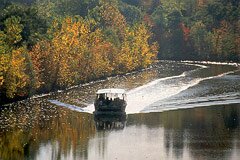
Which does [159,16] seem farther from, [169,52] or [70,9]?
[70,9]

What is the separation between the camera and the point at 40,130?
62.9 meters

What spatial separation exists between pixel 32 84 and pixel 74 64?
52.2ft

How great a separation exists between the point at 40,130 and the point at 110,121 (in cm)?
948

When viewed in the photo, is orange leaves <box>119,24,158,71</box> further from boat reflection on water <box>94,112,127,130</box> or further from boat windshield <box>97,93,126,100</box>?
boat reflection on water <box>94,112,127,130</box>

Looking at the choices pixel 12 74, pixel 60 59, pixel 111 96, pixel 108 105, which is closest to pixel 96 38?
pixel 60 59

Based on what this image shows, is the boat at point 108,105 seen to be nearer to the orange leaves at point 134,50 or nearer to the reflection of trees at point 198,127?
the reflection of trees at point 198,127

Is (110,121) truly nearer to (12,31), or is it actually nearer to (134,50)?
(12,31)

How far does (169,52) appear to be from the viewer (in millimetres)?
176750

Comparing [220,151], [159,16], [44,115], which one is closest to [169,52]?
[159,16]

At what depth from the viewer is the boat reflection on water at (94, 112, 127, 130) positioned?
66125 millimetres

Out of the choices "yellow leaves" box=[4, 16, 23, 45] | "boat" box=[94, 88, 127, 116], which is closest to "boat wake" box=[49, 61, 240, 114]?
"boat" box=[94, 88, 127, 116]

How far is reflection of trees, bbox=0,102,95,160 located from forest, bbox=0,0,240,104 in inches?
266

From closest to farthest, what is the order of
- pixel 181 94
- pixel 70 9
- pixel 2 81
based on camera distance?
1. pixel 2 81
2. pixel 181 94
3. pixel 70 9

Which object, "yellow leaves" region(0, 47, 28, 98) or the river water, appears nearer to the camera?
the river water
